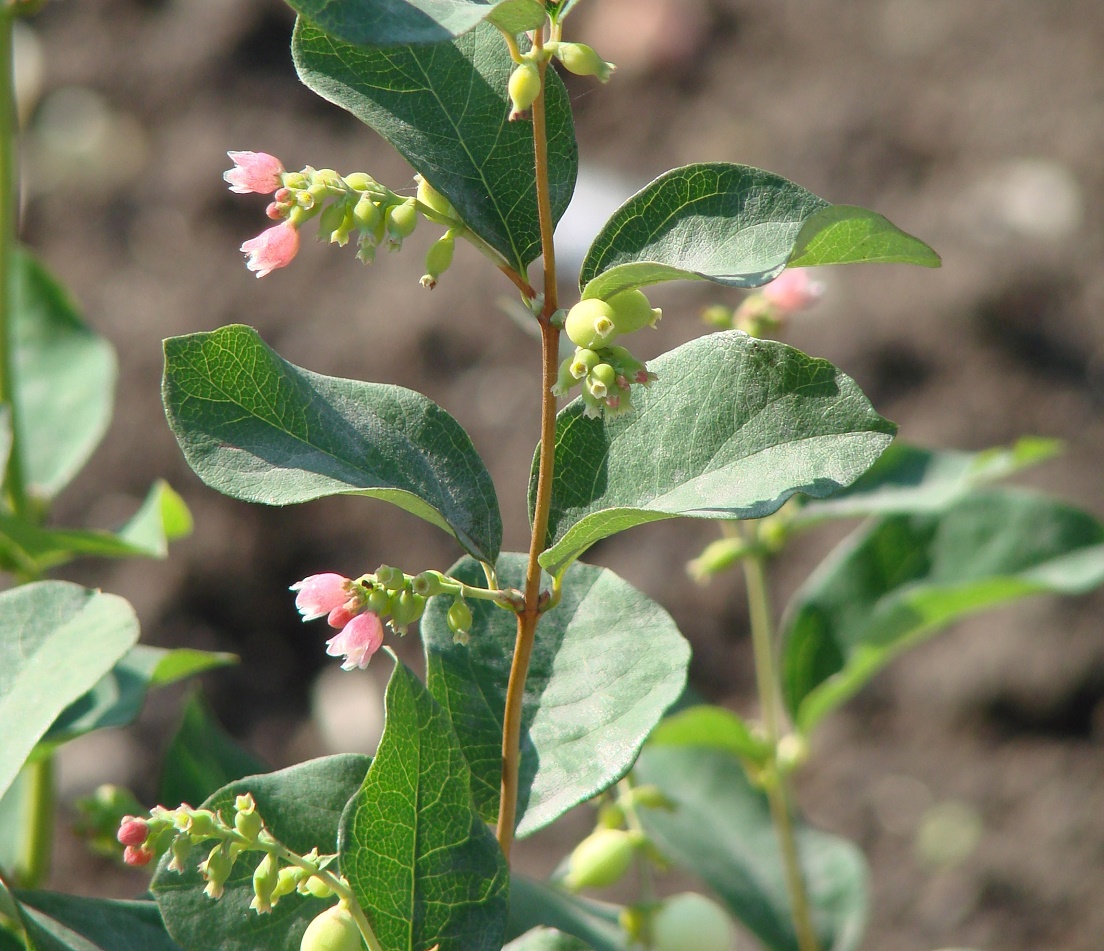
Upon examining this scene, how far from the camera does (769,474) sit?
61cm

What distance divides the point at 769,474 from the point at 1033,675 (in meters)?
2.04

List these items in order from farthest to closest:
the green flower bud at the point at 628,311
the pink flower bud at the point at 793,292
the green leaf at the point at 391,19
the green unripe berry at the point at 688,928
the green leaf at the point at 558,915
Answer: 1. the pink flower bud at the point at 793,292
2. the green unripe berry at the point at 688,928
3. the green leaf at the point at 558,915
4. the green flower bud at the point at 628,311
5. the green leaf at the point at 391,19

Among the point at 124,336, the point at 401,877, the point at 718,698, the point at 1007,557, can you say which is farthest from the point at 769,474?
the point at 124,336

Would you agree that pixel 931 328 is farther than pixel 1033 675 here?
Yes

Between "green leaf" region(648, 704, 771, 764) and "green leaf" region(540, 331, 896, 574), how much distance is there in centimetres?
48

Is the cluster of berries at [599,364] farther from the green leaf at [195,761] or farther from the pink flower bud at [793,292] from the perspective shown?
the green leaf at [195,761]

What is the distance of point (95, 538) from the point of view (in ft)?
3.32

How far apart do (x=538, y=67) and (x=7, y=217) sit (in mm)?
688

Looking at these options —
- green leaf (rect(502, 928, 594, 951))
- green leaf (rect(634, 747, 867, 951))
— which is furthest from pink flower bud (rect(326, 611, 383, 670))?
green leaf (rect(634, 747, 867, 951))

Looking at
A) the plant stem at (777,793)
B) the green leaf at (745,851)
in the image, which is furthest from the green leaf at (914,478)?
the green leaf at (745,851)

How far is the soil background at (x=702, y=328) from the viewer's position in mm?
→ 2418

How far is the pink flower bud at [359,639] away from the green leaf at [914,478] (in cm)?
58

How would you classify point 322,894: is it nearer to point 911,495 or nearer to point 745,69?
point 911,495

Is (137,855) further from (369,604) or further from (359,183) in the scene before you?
(359,183)
